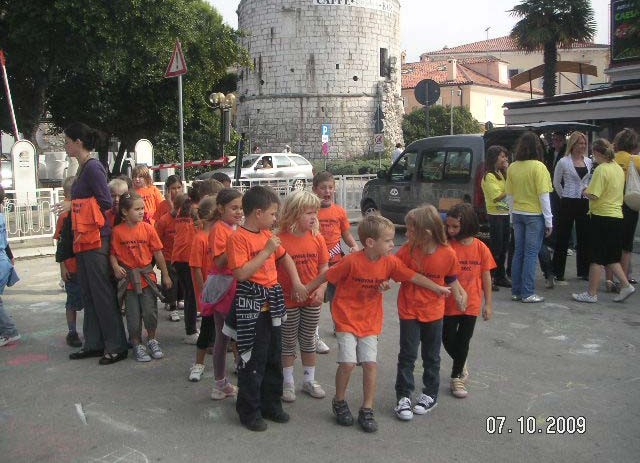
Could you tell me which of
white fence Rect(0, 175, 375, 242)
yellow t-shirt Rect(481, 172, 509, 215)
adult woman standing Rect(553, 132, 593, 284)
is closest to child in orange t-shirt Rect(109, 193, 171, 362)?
yellow t-shirt Rect(481, 172, 509, 215)

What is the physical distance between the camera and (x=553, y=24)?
31141mm

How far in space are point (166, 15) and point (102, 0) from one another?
172 cm

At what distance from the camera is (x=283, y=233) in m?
4.64

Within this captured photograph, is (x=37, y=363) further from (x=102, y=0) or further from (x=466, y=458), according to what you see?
(x=102, y=0)

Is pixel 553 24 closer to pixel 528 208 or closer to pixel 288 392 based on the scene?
pixel 528 208

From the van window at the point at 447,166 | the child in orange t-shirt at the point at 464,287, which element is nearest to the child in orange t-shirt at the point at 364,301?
the child in orange t-shirt at the point at 464,287

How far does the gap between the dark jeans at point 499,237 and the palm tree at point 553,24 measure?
24736 millimetres

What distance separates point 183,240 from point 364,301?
2411 millimetres

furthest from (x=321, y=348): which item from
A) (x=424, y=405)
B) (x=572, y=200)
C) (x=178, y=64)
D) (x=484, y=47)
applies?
(x=484, y=47)

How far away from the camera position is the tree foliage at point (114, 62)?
1684 centimetres

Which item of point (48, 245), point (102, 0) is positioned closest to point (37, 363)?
point (48, 245)

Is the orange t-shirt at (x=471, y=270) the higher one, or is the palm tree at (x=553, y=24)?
the palm tree at (x=553, y=24)

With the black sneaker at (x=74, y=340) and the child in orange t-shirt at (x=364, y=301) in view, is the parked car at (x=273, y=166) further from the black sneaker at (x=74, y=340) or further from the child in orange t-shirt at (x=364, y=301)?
the child in orange t-shirt at (x=364, y=301)
